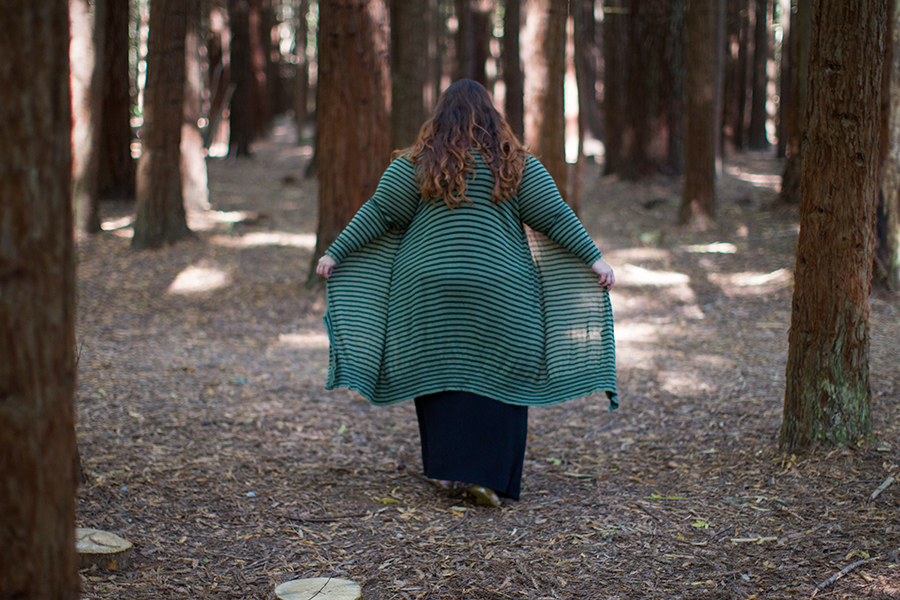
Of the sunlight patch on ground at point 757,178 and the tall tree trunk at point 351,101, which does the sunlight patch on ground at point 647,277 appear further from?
the sunlight patch on ground at point 757,178

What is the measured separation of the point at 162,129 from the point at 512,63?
981 cm

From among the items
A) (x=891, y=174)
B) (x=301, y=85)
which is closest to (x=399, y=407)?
(x=891, y=174)

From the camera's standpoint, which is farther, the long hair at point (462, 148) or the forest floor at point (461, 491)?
the long hair at point (462, 148)

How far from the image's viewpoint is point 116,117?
12.0 metres

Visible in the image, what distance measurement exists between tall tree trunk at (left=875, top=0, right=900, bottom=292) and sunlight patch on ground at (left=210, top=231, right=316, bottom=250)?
6573 millimetres

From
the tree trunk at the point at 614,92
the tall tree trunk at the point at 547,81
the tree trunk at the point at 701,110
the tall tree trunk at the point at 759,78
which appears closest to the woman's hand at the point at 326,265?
the tall tree trunk at the point at 547,81

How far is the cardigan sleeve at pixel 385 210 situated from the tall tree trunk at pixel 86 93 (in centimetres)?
705

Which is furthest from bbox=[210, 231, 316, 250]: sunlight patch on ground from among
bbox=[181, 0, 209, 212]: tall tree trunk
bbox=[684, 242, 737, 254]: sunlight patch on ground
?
bbox=[684, 242, 737, 254]: sunlight patch on ground

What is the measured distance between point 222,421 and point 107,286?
13.9 feet

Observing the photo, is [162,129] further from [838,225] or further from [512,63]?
[512,63]

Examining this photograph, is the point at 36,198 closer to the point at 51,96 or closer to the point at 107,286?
the point at 51,96

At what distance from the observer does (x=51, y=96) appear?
163cm

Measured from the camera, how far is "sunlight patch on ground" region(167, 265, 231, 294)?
27.8ft

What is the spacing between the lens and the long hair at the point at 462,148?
3707 mm
